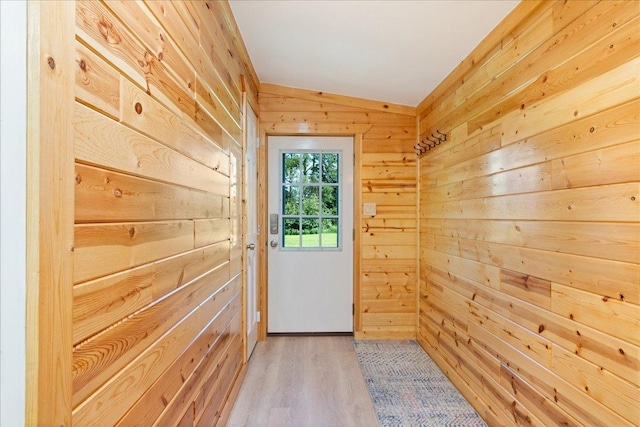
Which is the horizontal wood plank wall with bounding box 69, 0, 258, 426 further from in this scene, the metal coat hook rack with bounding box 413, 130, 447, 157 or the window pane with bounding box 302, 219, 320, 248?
the metal coat hook rack with bounding box 413, 130, 447, 157

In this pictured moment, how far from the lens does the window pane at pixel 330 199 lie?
3.03 metres

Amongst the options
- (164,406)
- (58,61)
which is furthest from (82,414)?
(58,61)

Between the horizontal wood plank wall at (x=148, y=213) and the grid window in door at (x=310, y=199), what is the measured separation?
135cm

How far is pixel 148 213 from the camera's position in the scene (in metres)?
0.91

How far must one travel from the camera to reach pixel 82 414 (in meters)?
0.64

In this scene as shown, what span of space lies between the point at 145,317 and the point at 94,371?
0.72 ft

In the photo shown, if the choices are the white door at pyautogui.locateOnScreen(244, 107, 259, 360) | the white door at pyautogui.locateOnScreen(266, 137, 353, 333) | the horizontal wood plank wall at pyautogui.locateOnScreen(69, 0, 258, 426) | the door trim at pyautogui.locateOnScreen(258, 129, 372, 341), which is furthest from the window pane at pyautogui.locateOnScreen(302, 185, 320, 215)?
the horizontal wood plank wall at pyautogui.locateOnScreen(69, 0, 258, 426)

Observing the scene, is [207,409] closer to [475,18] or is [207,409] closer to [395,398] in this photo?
[395,398]

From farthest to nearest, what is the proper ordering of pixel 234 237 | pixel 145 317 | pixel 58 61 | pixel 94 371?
1. pixel 234 237
2. pixel 145 317
3. pixel 94 371
4. pixel 58 61

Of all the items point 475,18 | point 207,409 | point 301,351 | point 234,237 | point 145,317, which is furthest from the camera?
point 301,351

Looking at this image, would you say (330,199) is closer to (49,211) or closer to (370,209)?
(370,209)

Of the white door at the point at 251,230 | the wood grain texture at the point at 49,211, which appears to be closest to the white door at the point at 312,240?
the white door at the point at 251,230

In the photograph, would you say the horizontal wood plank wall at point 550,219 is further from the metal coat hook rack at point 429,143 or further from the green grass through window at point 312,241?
the green grass through window at point 312,241

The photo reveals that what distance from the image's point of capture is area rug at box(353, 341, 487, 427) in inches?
72.1
